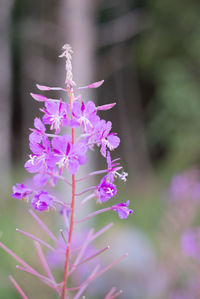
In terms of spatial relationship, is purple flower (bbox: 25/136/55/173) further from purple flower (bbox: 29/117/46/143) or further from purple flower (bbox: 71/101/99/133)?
purple flower (bbox: 71/101/99/133)

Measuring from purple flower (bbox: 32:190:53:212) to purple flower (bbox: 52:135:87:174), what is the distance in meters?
0.11

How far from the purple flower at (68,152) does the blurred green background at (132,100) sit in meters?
1.74

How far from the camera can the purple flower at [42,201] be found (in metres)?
1.22

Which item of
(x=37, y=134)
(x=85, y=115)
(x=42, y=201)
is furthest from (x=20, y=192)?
(x=85, y=115)

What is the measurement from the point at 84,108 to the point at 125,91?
1216 cm

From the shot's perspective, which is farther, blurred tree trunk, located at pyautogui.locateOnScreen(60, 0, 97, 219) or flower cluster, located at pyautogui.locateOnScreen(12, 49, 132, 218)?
blurred tree trunk, located at pyautogui.locateOnScreen(60, 0, 97, 219)

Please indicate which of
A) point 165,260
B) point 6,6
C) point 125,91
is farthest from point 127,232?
point 125,91

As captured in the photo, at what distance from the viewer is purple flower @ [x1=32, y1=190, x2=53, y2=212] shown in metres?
1.22

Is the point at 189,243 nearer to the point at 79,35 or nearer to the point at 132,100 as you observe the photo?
the point at 79,35

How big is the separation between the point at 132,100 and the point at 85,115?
1218 cm

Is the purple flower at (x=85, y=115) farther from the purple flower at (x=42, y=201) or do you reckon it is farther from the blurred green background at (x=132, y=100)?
the blurred green background at (x=132, y=100)

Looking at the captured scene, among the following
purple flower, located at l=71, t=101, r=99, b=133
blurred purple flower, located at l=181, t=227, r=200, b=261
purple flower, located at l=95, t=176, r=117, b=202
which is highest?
purple flower, located at l=71, t=101, r=99, b=133

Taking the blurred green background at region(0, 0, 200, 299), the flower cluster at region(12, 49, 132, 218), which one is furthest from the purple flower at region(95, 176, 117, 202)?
the blurred green background at region(0, 0, 200, 299)

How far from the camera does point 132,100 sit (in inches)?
522
